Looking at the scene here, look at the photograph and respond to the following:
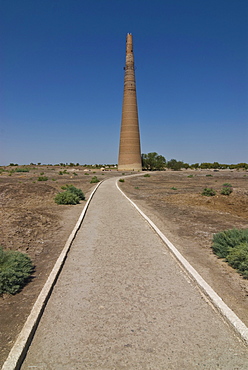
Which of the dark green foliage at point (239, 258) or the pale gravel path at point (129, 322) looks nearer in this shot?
the pale gravel path at point (129, 322)

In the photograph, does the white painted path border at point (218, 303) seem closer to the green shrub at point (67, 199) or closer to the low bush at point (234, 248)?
Answer: the low bush at point (234, 248)

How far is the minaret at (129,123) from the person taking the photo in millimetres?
61469

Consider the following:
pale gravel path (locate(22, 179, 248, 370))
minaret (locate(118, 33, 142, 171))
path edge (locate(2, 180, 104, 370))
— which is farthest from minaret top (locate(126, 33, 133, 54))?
path edge (locate(2, 180, 104, 370))

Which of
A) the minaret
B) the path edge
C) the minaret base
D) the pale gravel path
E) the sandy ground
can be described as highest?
the minaret

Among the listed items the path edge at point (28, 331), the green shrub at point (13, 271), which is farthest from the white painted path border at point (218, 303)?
the green shrub at point (13, 271)

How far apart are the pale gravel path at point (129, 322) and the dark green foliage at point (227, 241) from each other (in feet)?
4.44

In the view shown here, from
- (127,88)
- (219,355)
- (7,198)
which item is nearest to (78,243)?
(219,355)

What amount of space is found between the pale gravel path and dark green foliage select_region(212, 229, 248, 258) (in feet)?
4.44

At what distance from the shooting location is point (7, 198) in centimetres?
1745

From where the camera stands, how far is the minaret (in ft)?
202

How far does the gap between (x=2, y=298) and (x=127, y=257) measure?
2.73 metres

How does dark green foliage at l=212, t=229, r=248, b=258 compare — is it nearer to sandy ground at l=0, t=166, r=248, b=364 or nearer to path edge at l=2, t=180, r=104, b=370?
sandy ground at l=0, t=166, r=248, b=364

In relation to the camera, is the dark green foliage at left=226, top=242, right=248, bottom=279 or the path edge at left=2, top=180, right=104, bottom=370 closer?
the path edge at left=2, top=180, right=104, bottom=370

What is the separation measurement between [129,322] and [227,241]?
4214 millimetres
